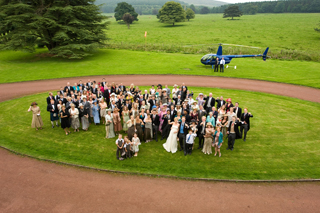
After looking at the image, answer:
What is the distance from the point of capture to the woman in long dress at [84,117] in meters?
13.5

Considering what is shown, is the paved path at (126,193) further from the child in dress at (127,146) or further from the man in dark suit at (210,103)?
the man in dark suit at (210,103)

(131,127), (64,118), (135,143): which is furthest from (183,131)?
(64,118)

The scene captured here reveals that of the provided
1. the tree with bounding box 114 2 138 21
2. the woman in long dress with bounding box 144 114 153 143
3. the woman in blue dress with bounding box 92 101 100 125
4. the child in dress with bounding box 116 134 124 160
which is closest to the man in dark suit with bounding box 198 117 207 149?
the woman in long dress with bounding box 144 114 153 143

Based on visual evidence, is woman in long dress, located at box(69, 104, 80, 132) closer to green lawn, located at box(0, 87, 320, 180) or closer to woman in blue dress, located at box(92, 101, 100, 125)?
green lawn, located at box(0, 87, 320, 180)

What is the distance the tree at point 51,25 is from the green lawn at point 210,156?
904 inches

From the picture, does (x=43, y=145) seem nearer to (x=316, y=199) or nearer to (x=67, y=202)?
(x=67, y=202)

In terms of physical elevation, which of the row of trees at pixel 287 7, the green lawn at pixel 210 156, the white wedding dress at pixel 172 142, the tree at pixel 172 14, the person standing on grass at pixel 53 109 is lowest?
the green lawn at pixel 210 156

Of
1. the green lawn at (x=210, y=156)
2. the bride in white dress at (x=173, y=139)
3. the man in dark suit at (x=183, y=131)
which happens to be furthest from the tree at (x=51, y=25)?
the man in dark suit at (x=183, y=131)

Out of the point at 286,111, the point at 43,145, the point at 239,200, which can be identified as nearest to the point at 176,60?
the point at 286,111

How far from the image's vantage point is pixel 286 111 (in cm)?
1748

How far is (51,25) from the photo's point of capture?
116 ft

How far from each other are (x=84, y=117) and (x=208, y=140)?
8.37m

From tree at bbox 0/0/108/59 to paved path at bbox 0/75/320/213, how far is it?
29337 mm

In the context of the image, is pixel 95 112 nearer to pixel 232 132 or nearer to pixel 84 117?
pixel 84 117
